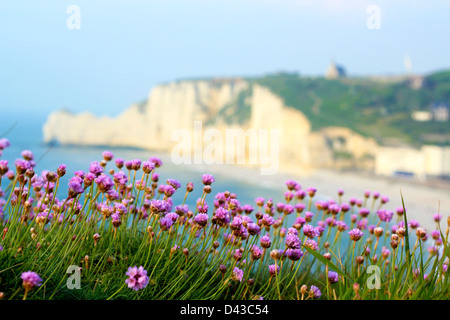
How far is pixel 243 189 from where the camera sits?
165ft

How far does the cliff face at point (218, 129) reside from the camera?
68500mm

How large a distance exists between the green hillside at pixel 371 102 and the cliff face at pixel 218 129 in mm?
3126

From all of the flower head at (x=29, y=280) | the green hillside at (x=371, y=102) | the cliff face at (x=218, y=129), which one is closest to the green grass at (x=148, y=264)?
the flower head at (x=29, y=280)

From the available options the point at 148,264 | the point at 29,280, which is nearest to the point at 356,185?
the point at 148,264

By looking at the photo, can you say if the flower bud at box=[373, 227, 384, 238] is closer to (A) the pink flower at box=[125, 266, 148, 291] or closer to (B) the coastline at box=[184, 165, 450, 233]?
(A) the pink flower at box=[125, 266, 148, 291]

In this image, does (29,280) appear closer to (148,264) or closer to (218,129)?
(148,264)

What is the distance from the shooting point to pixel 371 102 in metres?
85.5

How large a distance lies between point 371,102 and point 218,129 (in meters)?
28.7

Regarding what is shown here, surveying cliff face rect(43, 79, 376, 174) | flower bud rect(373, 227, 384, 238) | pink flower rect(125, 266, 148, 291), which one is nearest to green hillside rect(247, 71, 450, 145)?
cliff face rect(43, 79, 376, 174)

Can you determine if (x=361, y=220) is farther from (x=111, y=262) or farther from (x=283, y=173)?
(x=283, y=173)

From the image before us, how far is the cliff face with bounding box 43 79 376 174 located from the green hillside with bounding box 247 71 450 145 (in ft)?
10.3

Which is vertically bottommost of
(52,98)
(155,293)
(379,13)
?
(155,293)

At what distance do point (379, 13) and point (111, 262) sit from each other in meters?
2.63
